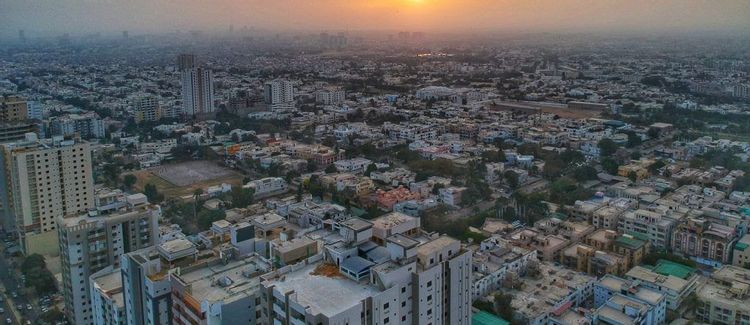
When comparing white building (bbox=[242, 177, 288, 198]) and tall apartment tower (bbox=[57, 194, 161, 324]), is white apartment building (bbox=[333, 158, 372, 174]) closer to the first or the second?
white building (bbox=[242, 177, 288, 198])

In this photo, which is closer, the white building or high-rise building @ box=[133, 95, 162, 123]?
the white building

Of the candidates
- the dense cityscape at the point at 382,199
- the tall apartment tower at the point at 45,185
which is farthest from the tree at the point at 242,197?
the tall apartment tower at the point at 45,185

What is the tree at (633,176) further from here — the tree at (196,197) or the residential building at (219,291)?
the residential building at (219,291)

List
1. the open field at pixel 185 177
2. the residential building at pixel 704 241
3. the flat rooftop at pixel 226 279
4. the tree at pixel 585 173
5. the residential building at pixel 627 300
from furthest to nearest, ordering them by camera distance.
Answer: the open field at pixel 185 177 < the tree at pixel 585 173 < the residential building at pixel 704 241 < the residential building at pixel 627 300 < the flat rooftop at pixel 226 279

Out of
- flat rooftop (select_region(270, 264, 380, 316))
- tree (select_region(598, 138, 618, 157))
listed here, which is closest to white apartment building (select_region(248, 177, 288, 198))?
tree (select_region(598, 138, 618, 157))

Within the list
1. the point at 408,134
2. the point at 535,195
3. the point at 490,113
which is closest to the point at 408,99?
the point at 490,113

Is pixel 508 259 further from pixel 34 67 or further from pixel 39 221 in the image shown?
pixel 34 67
